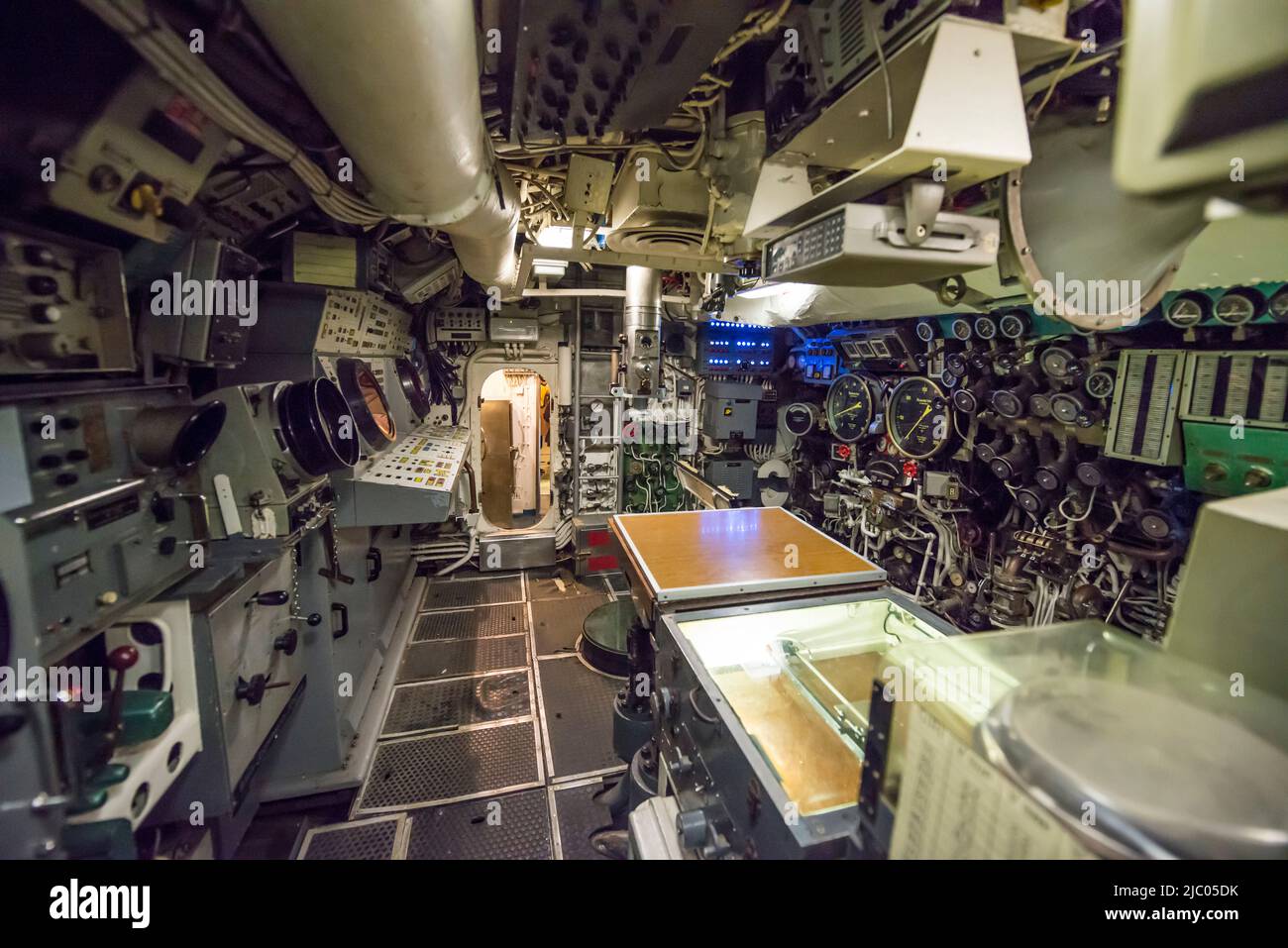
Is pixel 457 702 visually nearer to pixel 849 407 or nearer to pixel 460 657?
pixel 460 657

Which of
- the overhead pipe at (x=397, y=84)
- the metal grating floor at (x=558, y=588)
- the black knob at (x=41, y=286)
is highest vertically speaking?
the overhead pipe at (x=397, y=84)

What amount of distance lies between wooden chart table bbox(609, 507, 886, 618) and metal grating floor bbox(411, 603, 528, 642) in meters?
2.73

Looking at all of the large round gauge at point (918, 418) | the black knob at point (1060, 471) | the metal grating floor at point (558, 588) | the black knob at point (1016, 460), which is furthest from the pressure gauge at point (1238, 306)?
the metal grating floor at point (558, 588)

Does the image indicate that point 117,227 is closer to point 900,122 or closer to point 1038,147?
point 900,122

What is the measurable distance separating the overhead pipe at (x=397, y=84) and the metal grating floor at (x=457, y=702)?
142 inches

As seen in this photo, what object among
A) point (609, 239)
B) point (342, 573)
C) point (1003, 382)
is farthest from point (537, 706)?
point (1003, 382)

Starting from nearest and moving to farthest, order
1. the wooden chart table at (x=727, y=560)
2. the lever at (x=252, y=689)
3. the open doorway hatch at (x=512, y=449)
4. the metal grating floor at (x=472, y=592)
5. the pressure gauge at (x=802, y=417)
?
the lever at (x=252, y=689), the wooden chart table at (x=727, y=560), the metal grating floor at (x=472, y=592), the pressure gauge at (x=802, y=417), the open doorway hatch at (x=512, y=449)

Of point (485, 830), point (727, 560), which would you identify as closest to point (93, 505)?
point (727, 560)

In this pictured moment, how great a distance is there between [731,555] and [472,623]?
379 cm

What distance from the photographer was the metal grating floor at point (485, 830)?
2898mm

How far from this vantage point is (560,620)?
5.63 meters

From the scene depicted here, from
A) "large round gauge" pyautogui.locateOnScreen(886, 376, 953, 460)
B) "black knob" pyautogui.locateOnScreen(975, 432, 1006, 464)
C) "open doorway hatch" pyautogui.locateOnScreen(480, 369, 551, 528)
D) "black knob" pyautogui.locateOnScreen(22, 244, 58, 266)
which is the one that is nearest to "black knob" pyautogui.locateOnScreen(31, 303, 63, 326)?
"black knob" pyautogui.locateOnScreen(22, 244, 58, 266)

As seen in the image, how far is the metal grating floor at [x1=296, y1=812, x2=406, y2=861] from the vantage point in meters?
2.83

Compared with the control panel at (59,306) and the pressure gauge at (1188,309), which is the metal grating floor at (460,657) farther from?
the pressure gauge at (1188,309)
